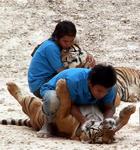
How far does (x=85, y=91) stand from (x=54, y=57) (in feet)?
3.50

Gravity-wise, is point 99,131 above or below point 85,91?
below

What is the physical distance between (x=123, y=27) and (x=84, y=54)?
622 cm

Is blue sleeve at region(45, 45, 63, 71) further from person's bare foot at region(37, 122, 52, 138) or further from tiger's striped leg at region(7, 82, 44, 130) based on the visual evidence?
person's bare foot at region(37, 122, 52, 138)

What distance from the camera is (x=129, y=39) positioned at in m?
13.6

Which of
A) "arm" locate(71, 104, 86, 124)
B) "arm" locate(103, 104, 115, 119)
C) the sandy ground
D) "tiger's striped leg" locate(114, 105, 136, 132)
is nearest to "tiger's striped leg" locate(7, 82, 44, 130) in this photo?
"arm" locate(71, 104, 86, 124)

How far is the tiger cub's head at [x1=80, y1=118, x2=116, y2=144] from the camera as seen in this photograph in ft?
20.8

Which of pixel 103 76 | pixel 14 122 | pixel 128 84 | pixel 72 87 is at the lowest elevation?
pixel 14 122

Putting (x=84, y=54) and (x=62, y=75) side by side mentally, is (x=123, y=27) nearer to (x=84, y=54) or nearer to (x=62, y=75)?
(x=84, y=54)

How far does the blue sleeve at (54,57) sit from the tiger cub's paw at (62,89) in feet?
3.05

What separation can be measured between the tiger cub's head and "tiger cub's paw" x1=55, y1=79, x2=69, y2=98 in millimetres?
364

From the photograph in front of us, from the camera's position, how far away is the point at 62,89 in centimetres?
645

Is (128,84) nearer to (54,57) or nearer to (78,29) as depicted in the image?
(54,57)

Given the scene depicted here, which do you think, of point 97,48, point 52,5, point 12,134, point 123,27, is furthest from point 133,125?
point 52,5

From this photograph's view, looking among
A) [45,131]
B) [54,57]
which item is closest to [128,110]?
[45,131]
